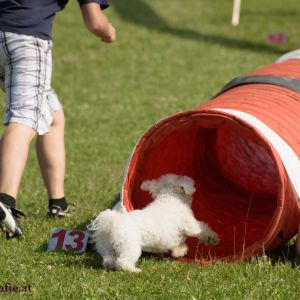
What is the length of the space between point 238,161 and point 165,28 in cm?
1055

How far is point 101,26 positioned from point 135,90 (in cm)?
615

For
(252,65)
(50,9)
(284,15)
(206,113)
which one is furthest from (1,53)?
(284,15)

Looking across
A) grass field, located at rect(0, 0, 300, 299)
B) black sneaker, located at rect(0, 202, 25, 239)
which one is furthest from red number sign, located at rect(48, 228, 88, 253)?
black sneaker, located at rect(0, 202, 25, 239)

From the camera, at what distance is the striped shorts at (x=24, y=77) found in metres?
4.65

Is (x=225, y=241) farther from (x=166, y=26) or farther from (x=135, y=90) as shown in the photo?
(x=166, y=26)

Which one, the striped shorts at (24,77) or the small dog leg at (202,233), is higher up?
the striped shorts at (24,77)

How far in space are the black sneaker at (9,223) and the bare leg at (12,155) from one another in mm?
155

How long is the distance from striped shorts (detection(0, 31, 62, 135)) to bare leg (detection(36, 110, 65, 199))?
1.35 feet

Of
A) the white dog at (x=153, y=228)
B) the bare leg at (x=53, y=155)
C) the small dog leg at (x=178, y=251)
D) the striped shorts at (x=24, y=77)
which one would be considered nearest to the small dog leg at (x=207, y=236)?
the white dog at (x=153, y=228)

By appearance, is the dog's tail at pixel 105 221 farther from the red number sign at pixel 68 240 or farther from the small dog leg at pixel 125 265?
the red number sign at pixel 68 240

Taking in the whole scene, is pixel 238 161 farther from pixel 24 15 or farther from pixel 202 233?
pixel 24 15

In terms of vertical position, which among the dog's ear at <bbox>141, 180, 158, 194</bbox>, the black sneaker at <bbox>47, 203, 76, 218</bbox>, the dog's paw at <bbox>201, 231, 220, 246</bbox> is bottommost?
the black sneaker at <bbox>47, 203, 76, 218</bbox>

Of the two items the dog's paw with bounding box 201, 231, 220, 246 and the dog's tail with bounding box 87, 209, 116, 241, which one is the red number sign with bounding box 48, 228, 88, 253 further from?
the dog's paw with bounding box 201, 231, 220, 246

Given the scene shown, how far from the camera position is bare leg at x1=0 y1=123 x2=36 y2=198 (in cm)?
458
